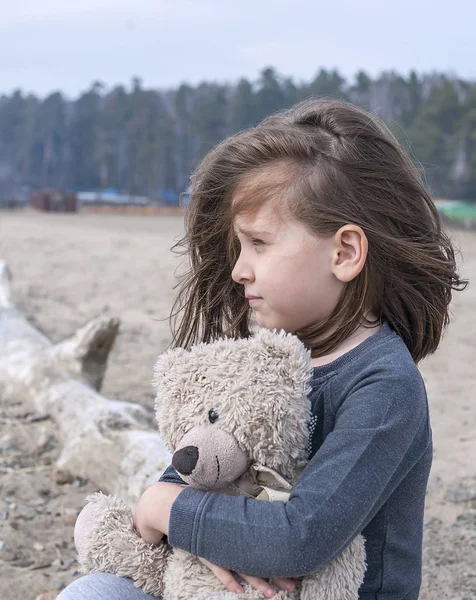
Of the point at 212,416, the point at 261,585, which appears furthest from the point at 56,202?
the point at 261,585

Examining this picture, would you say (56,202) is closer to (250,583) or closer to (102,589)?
(102,589)

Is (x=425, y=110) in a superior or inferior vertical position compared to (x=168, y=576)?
superior

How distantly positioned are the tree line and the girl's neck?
1210 inches

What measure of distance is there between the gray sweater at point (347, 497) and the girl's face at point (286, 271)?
135 mm

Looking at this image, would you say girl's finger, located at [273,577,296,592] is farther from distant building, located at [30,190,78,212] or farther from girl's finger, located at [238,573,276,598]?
distant building, located at [30,190,78,212]

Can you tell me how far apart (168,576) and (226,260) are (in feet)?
2.47

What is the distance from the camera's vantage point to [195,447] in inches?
56.7

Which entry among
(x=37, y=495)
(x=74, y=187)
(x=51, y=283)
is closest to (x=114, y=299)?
(x=51, y=283)

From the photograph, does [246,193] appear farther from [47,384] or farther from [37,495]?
[47,384]

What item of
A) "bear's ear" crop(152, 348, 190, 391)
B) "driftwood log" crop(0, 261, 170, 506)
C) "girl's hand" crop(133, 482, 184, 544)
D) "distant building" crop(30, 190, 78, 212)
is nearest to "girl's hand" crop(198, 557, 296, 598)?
"girl's hand" crop(133, 482, 184, 544)

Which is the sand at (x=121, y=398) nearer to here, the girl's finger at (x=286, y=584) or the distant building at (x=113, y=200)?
the girl's finger at (x=286, y=584)

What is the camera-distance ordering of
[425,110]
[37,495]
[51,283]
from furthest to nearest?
[425,110] → [51,283] → [37,495]

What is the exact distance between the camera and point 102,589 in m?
1.57

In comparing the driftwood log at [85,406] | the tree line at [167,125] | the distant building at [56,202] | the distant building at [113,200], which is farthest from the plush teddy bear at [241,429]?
the distant building at [113,200]
